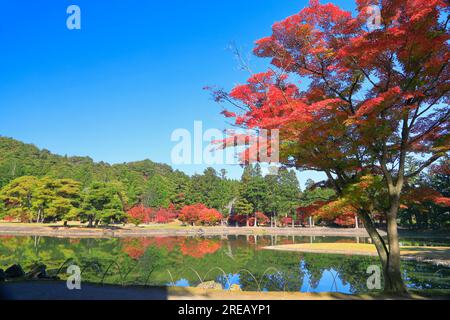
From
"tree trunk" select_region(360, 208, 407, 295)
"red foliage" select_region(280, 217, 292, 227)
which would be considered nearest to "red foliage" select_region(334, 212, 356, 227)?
"tree trunk" select_region(360, 208, 407, 295)

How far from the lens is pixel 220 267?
14.5m

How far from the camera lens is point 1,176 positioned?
42.1m

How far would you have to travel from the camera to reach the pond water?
422 inches

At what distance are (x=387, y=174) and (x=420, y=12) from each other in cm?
314

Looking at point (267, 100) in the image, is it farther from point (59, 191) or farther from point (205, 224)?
point (205, 224)

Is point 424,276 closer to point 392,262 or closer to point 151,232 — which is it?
point 392,262

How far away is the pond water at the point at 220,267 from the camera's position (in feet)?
35.2

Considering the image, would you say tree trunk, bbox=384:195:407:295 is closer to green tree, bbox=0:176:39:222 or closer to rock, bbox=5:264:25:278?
rock, bbox=5:264:25:278

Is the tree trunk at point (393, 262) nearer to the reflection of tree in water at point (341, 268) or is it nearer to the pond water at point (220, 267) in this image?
the pond water at point (220, 267)

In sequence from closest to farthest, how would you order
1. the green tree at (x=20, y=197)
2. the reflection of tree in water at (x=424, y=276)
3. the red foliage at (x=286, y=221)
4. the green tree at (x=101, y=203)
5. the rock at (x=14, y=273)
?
the rock at (x=14, y=273) < the reflection of tree in water at (x=424, y=276) < the green tree at (x=101, y=203) < the green tree at (x=20, y=197) < the red foliage at (x=286, y=221)

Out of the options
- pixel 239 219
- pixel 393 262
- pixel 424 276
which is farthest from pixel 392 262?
pixel 239 219

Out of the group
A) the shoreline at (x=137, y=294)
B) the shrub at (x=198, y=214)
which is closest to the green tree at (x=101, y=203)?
the shrub at (x=198, y=214)

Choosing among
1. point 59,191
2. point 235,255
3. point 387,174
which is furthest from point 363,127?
point 59,191
